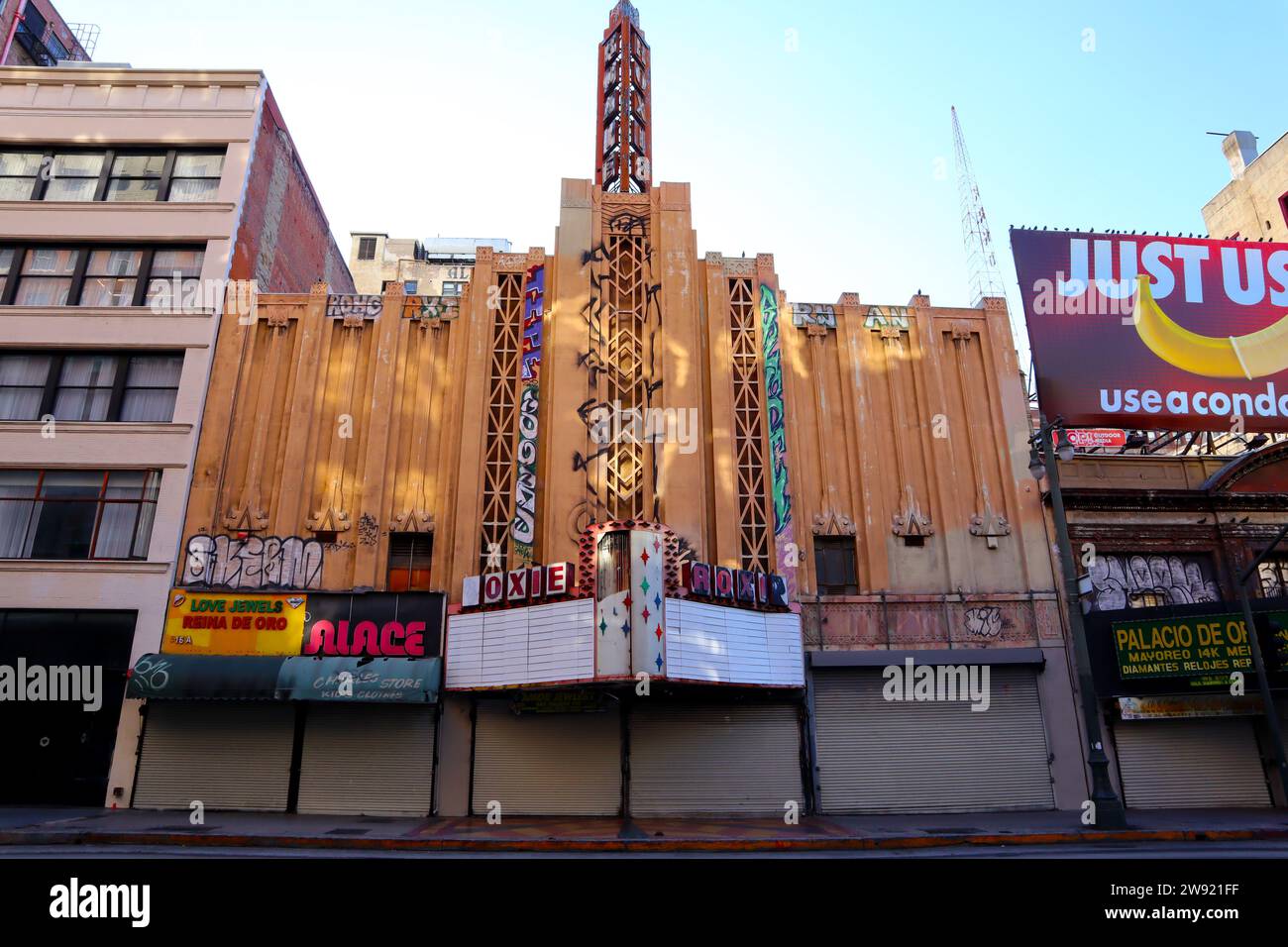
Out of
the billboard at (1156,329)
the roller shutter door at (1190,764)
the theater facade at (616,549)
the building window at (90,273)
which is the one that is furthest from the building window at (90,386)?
the roller shutter door at (1190,764)

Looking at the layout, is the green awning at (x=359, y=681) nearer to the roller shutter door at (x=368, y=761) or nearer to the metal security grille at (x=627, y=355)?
the roller shutter door at (x=368, y=761)

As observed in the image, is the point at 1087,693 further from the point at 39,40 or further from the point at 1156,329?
the point at 39,40

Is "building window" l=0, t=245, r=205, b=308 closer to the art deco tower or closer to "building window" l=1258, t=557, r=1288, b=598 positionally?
the art deco tower

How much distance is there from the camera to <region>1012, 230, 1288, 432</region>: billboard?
1084 inches

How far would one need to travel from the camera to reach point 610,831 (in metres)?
18.3

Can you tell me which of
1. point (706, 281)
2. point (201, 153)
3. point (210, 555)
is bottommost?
point (210, 555)

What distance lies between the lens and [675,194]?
89.8 ft

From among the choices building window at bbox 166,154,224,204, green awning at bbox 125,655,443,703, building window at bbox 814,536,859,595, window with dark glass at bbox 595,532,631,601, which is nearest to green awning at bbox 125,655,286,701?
green awning at bbox 125,655,443,703

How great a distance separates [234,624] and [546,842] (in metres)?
12.4

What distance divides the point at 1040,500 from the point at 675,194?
1618 cm
